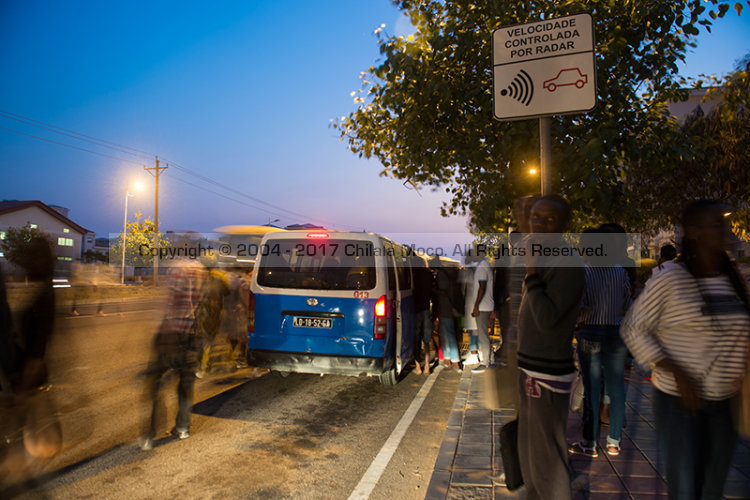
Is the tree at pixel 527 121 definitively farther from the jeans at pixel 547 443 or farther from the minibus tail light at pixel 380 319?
the jeans at pixel 547 443

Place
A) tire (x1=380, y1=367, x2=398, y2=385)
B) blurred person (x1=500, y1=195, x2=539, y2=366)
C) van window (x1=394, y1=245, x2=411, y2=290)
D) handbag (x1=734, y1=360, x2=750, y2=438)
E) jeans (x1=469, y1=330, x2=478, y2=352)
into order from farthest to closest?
jeans (x1=469, y1=330, x2=478, y2=352) → van window (x1=394, y1=245, x2=411, y2=290) → tire (x1=380, y1=367, x2=398, y2=385) → blurred person (x1=500, y1=195, x2=539, y2=366) → handbag (x1=734, y1=360, x2=750, y2=438)

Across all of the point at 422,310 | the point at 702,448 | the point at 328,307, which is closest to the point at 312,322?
the point at 328,307

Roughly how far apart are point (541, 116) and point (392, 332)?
11.4 ft

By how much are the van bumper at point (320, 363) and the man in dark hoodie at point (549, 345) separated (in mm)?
3353

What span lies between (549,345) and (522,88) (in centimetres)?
194

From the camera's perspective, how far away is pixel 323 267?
6.07 m

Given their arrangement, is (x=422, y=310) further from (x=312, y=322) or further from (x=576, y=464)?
(x=576, y=464)

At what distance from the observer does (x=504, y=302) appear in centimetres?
643

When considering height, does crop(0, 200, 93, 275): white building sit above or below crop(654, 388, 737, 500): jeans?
above

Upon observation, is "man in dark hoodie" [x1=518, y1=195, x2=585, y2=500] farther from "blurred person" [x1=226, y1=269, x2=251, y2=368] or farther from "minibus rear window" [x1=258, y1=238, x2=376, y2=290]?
"blurred person" [x1=226, y1=269, x2=251, y2=368]

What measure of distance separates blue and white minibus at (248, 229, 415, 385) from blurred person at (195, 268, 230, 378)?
21.1 inches

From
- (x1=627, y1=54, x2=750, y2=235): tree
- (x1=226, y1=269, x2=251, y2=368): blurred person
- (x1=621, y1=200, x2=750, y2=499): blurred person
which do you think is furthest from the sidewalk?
(x1=627, y1=54, x2=750, y2=235): tree

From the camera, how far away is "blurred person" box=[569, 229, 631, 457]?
12.6 feet

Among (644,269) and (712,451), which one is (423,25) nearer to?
(712,451)
